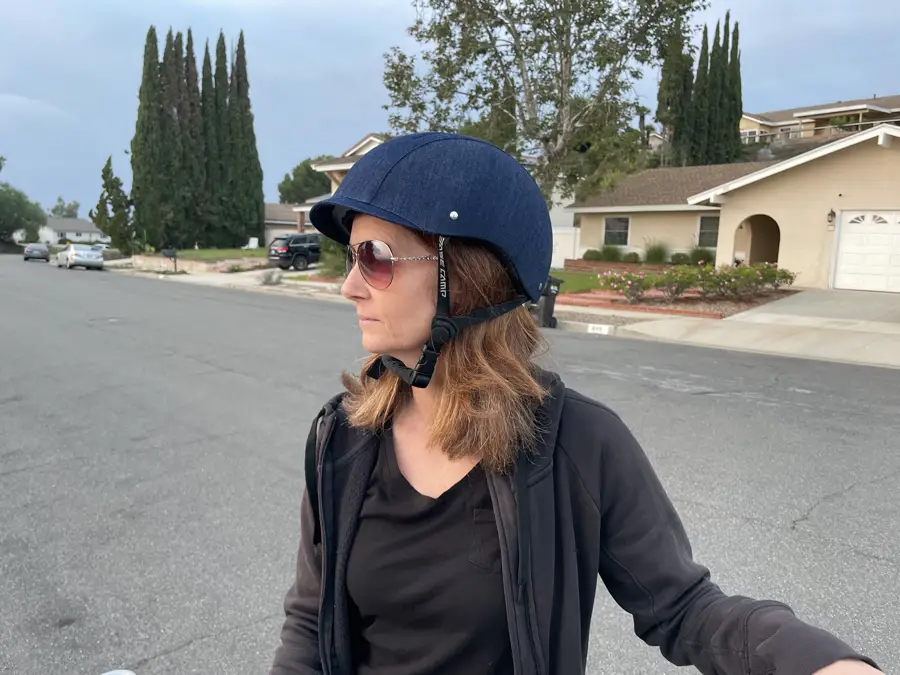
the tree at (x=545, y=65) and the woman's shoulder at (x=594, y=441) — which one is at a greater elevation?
the tree at (x=545, y=65)

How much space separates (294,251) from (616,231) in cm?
1463

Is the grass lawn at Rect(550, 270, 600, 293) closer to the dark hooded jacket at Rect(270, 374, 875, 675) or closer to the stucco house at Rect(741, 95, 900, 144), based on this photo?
the dark hooded jacket at Rect(270, 374, 875, 675)

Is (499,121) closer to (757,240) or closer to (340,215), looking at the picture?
(757,240)

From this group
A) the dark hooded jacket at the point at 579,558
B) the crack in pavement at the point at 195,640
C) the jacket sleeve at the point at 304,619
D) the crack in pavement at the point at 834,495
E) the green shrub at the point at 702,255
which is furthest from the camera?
the green shrub at the point at 702,255

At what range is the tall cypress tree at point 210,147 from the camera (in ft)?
164

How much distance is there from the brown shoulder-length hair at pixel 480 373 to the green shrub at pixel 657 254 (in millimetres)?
27133

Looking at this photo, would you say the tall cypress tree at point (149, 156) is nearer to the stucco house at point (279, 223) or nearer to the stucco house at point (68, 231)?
the stucco house at point (279, 223)

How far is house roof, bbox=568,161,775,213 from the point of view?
28.7 m

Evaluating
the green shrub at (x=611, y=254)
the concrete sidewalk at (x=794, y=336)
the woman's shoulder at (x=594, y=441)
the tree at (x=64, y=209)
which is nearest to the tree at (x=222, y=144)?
the green shrub at (x=611, y=254)

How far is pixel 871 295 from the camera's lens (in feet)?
62.1

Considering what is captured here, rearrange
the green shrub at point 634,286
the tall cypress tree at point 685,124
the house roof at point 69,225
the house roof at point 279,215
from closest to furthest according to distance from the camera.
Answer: the green shrub at point 634,286 → the tall cypress tree at point 685,124 → the house roof at point 279,215 → the house roof at point 69,225

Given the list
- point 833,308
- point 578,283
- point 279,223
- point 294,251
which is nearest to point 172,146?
point 279,223

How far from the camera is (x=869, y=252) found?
1988cm

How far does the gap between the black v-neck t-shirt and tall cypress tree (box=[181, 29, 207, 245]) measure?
50.8 m
